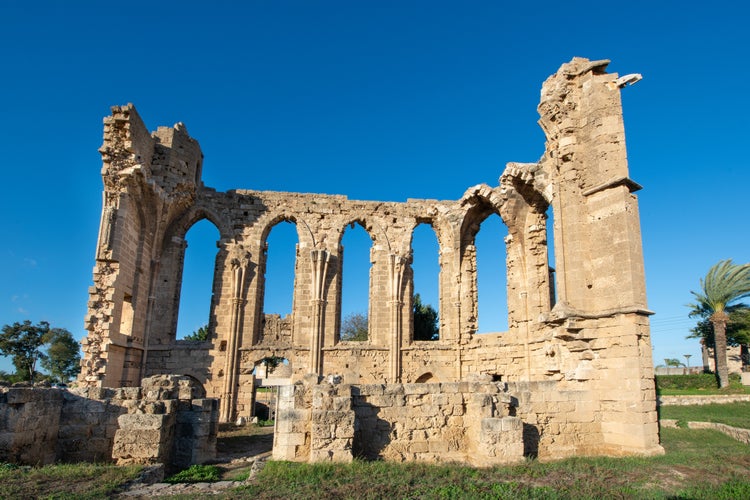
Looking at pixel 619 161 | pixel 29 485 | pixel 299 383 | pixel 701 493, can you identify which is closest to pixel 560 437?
pixel 701 493

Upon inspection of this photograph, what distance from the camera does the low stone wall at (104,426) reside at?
6.92 m

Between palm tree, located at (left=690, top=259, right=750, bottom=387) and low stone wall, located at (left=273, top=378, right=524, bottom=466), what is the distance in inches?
854

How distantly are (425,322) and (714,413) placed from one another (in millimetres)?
14767

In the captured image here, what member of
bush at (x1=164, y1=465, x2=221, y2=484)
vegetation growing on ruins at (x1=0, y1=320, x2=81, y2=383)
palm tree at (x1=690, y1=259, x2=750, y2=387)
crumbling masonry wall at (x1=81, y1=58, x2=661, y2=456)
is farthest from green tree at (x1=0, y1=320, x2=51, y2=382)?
palm tree at (x1=690, y1=259, x2=750, y2=387)

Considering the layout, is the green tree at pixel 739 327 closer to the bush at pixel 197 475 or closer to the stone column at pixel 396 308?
the stone column at pixel 396 308

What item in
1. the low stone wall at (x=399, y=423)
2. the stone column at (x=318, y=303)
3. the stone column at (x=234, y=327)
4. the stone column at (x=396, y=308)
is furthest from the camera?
the stone column at (x=396, y=308)

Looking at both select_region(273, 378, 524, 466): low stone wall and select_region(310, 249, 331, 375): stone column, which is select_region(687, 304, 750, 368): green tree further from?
select_region(273, 378, 524, 466): low stone wall

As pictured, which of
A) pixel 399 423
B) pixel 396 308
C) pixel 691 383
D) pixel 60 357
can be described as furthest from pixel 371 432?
pixel 60 357

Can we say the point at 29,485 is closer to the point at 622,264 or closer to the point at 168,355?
the point at 622,264

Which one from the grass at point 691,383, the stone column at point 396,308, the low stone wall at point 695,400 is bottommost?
the low stone wall at point 695,400

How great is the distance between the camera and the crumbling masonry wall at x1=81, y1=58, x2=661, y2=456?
918 centimetres

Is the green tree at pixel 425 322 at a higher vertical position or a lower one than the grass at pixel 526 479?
higher

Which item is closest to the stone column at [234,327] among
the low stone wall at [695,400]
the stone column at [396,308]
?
the stone column at [396,308]

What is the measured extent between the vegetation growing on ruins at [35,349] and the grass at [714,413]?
30918 millimetres
